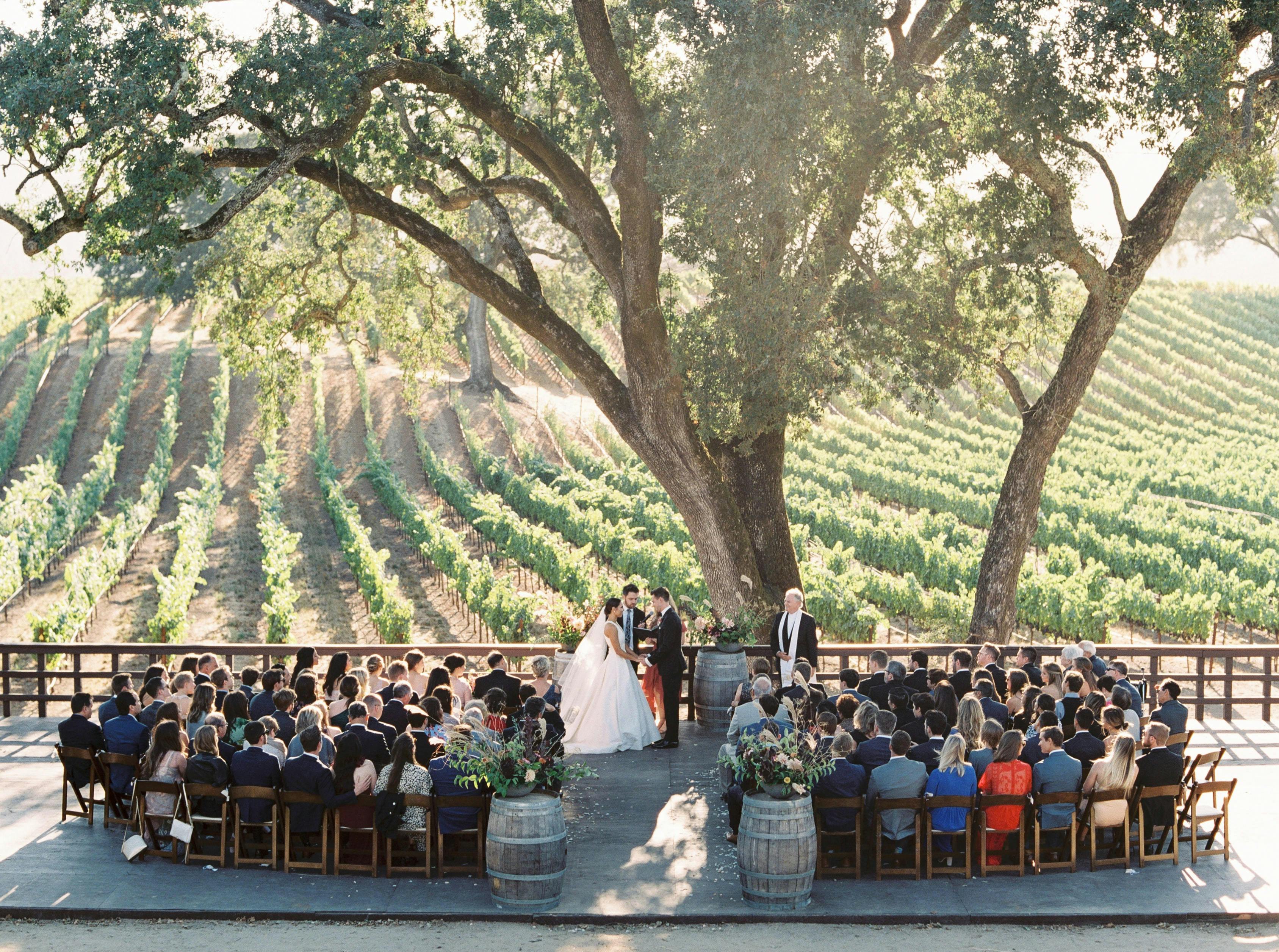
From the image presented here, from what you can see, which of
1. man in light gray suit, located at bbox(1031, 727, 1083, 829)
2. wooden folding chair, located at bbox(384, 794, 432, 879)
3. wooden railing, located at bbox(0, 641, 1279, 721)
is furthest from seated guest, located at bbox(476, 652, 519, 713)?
man in light gray suit, located at bbox(1031, 727, 1083, 829)

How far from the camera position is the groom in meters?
12.5

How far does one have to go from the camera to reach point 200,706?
10.4 m

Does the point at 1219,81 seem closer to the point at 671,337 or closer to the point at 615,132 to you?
the point at 671,337

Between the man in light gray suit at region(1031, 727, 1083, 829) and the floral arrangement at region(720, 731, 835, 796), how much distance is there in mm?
1740

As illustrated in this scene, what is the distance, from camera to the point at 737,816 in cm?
993

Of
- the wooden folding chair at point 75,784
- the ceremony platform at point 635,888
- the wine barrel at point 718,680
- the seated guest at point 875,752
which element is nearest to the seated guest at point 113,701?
the wooden folding chair at point 75,784

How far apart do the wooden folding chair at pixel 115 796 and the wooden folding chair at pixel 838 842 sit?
219 inches

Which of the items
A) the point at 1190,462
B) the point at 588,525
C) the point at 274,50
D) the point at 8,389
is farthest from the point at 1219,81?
the point at 8,389

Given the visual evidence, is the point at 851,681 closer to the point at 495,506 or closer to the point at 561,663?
the point at 561,663

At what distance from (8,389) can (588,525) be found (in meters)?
28.8

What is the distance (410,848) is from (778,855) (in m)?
2.93

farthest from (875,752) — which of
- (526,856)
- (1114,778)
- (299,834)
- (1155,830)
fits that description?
(299,834)

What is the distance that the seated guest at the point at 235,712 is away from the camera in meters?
10.0

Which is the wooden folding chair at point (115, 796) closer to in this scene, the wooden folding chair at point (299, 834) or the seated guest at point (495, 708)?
the wooden folding chair at point (299, 834)
